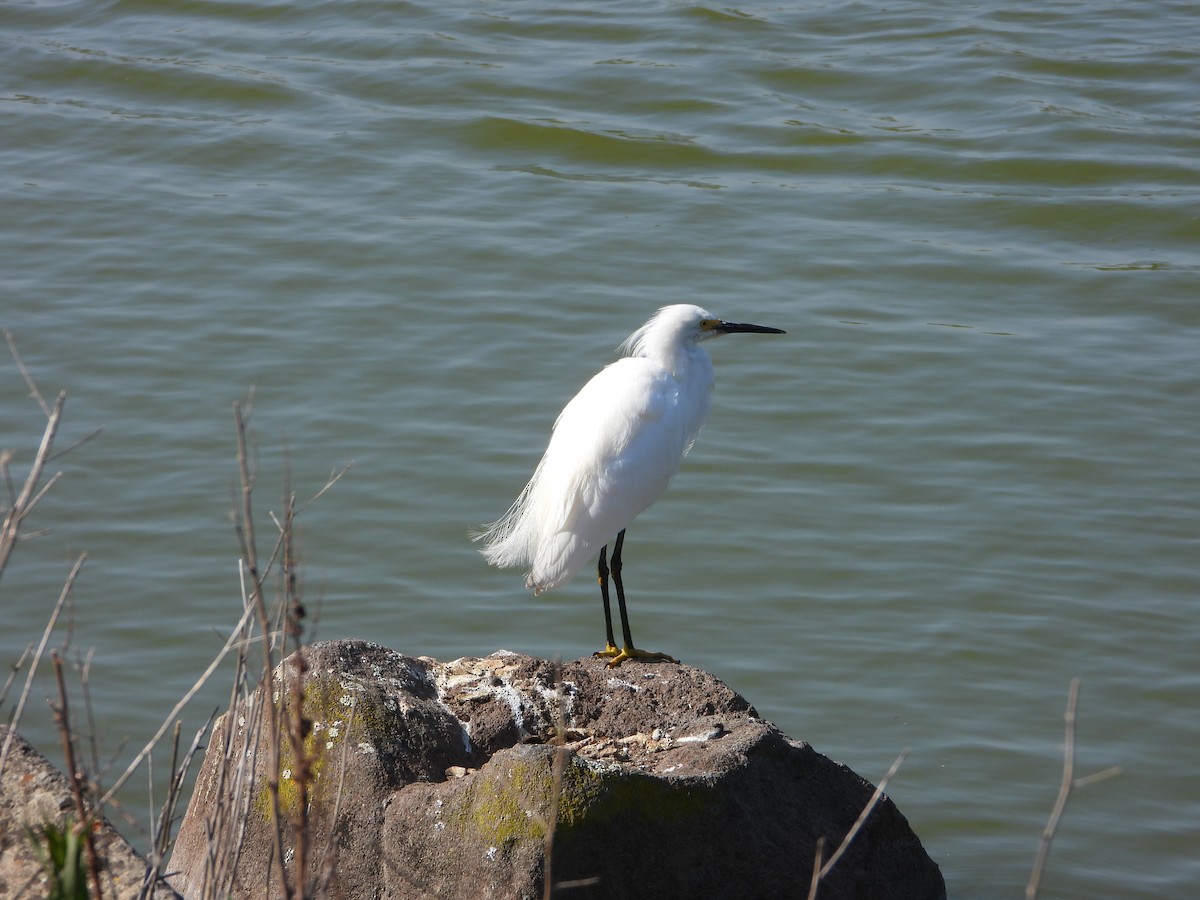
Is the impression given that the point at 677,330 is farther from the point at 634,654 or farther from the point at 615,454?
the point at 634,654

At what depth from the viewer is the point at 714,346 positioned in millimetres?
9250

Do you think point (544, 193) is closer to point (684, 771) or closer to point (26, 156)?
point (26, 156)

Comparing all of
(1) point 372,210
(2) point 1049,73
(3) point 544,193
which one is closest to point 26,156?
(1) point 372,210

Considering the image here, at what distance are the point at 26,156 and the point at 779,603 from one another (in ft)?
28.9

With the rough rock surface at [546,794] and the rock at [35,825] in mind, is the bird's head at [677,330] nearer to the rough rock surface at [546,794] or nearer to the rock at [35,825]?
the rough rock surface at [546,794]

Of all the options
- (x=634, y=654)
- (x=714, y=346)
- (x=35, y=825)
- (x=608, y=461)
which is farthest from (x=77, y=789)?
(x=714, y=346)

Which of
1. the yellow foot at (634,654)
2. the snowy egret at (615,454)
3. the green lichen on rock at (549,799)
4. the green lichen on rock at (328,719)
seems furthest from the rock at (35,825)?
the snowy egret at (615,454)

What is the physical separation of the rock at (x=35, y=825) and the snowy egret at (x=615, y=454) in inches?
87.4

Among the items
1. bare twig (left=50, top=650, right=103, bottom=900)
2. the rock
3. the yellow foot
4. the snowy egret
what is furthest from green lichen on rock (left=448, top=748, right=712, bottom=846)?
the snowy egret

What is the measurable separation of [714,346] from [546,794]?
6297 mm

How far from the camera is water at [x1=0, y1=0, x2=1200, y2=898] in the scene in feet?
19.7

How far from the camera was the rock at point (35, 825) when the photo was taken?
A: 288cm

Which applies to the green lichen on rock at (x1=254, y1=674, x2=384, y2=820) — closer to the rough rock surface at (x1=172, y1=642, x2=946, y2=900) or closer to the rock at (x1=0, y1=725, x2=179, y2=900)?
the rough rock surface at (x1=172, y1=642, x2=946, y2=900)

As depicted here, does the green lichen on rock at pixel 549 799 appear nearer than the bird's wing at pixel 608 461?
Yes
